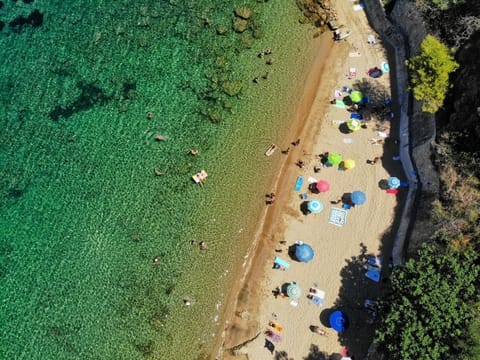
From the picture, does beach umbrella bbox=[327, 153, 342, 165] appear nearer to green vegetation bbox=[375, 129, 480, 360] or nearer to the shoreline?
the shoreline

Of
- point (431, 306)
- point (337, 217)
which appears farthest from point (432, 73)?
point (431, 306)

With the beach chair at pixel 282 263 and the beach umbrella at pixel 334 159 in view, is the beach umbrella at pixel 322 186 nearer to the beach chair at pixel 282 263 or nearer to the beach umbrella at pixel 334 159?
the beach umbrella at pixel 334 159

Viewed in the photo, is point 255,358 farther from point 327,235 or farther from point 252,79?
point 252,79

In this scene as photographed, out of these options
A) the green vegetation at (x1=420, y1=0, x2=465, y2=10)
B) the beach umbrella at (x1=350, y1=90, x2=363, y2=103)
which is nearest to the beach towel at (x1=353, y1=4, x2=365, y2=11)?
the green vegetation at (x1=420, y1=0, x2=465, y2=10)

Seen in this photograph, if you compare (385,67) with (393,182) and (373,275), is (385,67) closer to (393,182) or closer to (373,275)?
(393,182)

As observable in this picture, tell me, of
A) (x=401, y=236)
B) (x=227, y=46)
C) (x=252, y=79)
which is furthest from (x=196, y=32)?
(x=401, y=236)

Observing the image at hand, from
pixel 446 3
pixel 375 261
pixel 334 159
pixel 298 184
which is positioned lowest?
pixel 375 261
